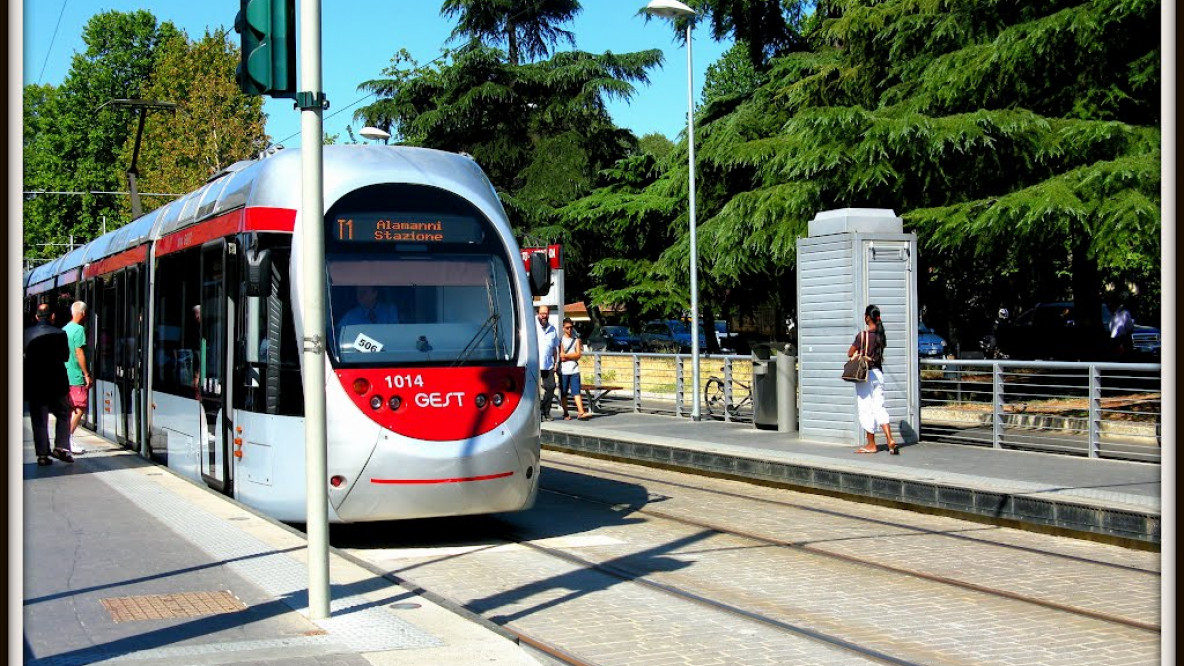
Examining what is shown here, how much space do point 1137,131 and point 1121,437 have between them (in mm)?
7345

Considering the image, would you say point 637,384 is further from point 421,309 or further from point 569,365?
point 421,309

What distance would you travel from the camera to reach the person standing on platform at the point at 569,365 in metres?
21.7

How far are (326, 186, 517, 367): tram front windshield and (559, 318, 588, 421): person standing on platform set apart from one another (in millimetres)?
10906

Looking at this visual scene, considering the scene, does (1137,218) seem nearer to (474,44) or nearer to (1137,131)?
(1137,131)

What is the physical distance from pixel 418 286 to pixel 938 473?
6015 mm

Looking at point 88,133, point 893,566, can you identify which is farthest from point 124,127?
point 893,566

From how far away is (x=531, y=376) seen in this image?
10.3m

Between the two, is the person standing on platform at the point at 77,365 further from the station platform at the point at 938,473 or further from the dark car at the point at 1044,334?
the dark car at the point at 1044,334

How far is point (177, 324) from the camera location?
13.5 m

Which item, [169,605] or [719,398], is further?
[719,398]

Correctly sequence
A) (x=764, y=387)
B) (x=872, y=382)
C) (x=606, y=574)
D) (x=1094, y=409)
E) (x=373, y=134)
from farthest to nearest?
(x=373, y=134) < (x=764, y=387) < (x=872, y=382) < (x=1094, y=409) < (x=606, y=574)

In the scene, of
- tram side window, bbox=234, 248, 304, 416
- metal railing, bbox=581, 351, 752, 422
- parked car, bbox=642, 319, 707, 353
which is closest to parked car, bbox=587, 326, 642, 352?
parked car, bbox=642, 319, 707, 353

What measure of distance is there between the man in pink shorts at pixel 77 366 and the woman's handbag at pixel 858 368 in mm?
8986

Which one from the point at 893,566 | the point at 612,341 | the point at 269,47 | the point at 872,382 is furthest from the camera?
the point at 612,341
